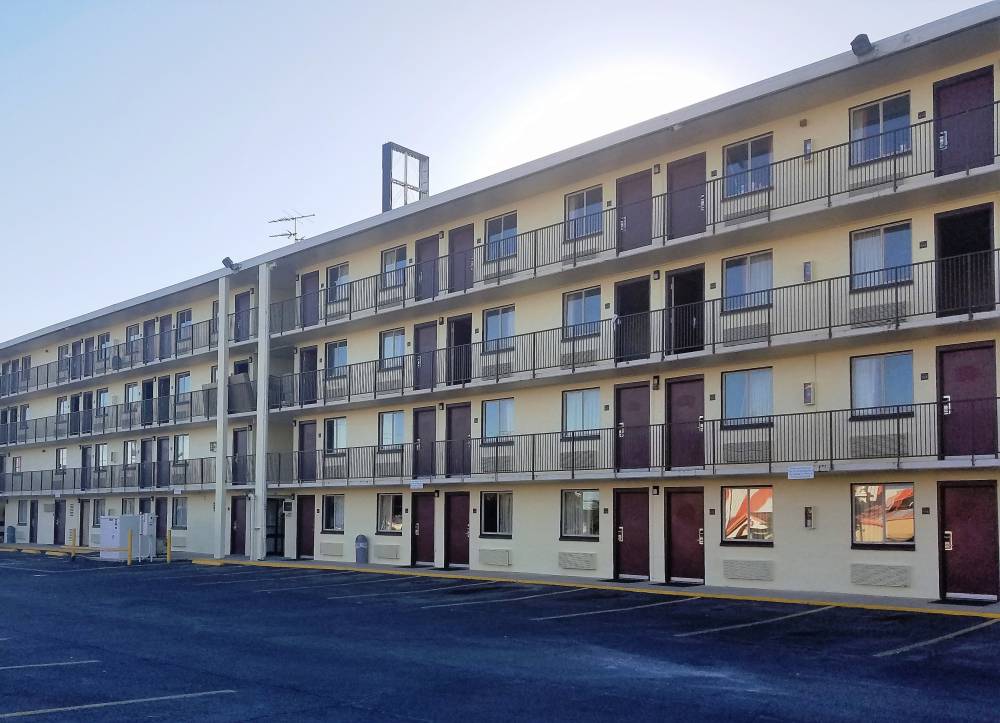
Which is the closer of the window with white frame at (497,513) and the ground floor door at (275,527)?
the window with white frame at (497,513)

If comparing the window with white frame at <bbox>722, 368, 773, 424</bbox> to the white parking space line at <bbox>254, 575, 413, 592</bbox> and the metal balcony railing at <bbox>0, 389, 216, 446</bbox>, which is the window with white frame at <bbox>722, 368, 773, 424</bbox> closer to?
the white parking space line at <bbox>254, 575, 413, 592</bbox>

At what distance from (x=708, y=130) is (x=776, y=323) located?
492cm

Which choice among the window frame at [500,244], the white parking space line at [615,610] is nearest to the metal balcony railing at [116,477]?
the window frame at [500,244]

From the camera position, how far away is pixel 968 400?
19516 mm

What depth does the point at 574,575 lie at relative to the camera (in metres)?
26.6

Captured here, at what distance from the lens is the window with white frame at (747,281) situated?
916 inches

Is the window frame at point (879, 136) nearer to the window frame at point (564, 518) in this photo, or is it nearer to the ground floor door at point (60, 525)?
the window frame at point (564, 518)

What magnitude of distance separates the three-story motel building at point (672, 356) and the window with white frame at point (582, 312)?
8 centimetres

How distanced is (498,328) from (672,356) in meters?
7.24

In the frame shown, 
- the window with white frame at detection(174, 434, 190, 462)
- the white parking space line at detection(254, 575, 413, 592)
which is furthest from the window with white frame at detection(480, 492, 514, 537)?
the window with white frame at detection(174, 434, 190, 462)

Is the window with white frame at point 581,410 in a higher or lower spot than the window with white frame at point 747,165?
lower

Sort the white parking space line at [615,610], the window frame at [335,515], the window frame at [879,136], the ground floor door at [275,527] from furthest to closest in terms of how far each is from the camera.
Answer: the ground floor door at [275,527] → the window frame at [335,515] → the window frame at [879,136] → the white parking space line at [615,610]

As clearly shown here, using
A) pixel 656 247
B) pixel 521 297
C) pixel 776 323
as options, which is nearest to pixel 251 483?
pixel 521 297

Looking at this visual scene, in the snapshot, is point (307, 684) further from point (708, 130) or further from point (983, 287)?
point (708, 130)
